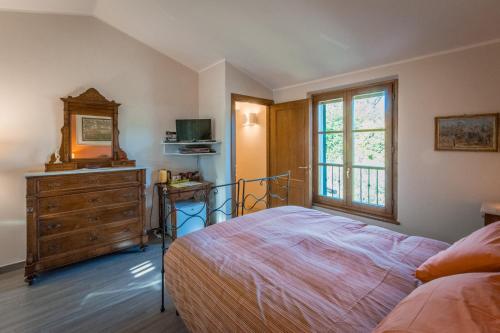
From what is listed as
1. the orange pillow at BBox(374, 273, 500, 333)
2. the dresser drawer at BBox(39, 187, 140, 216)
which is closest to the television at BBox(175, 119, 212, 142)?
the dresser drawer at BBox(39, 187, 140, 216)

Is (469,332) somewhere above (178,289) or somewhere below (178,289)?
above

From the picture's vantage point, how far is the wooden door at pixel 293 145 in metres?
3.72

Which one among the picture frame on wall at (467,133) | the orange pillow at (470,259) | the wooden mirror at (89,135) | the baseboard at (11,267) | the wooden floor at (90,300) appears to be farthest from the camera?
the wooden mirror at (89,135)

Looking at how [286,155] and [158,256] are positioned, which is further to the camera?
[286,155]

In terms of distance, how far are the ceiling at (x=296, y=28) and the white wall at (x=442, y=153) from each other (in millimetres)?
167

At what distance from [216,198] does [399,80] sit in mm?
2947

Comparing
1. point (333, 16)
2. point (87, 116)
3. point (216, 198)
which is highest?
point (333, 16)

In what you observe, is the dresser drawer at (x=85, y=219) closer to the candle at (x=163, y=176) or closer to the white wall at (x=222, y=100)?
the candle at (x=163, y=176)

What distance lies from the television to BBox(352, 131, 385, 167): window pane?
2.18 m

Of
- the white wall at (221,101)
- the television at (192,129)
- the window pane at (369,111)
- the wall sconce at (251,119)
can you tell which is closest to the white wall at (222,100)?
the white wall at (221,101)

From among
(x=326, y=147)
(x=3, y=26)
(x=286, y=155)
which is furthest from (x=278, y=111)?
(x=3, y=26)

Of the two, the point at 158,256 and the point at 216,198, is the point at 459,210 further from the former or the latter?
the point at 158,256

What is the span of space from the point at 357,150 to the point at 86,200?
345 centimetres

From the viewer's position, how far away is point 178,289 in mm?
1574
